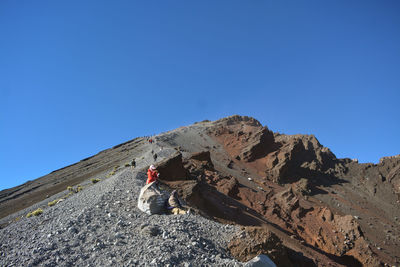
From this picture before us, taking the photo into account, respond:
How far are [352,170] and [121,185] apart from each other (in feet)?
166

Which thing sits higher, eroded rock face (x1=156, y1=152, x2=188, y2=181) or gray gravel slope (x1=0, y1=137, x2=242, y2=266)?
eroded rock face (x1=156, y1=152, x2=188, y2=181)

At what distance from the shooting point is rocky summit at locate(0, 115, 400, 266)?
25.6 feet

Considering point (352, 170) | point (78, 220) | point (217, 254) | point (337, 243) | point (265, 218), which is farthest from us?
point (352, 170)

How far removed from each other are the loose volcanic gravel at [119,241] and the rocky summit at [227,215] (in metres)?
0.04

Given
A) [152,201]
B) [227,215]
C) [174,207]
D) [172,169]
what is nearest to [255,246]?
[174,207]

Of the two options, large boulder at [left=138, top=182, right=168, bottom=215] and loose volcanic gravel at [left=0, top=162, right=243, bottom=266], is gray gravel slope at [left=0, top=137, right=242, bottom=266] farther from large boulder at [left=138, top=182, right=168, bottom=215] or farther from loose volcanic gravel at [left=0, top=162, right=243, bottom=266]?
large boulder at [left=138, top=182, right=168, bottom=215]

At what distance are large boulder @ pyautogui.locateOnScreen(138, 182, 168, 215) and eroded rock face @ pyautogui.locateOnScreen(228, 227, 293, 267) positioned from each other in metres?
4.11

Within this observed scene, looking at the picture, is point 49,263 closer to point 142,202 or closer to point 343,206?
point 142,202

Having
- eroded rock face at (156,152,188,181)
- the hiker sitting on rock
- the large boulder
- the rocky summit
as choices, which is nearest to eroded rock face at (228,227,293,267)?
the rocky summit

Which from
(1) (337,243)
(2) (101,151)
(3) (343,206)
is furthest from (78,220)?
(2) (101,151)

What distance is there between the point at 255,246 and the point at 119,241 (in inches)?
187

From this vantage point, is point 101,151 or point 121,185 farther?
point 101,151

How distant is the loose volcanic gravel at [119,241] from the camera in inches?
276

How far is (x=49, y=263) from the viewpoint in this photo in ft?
22.5
